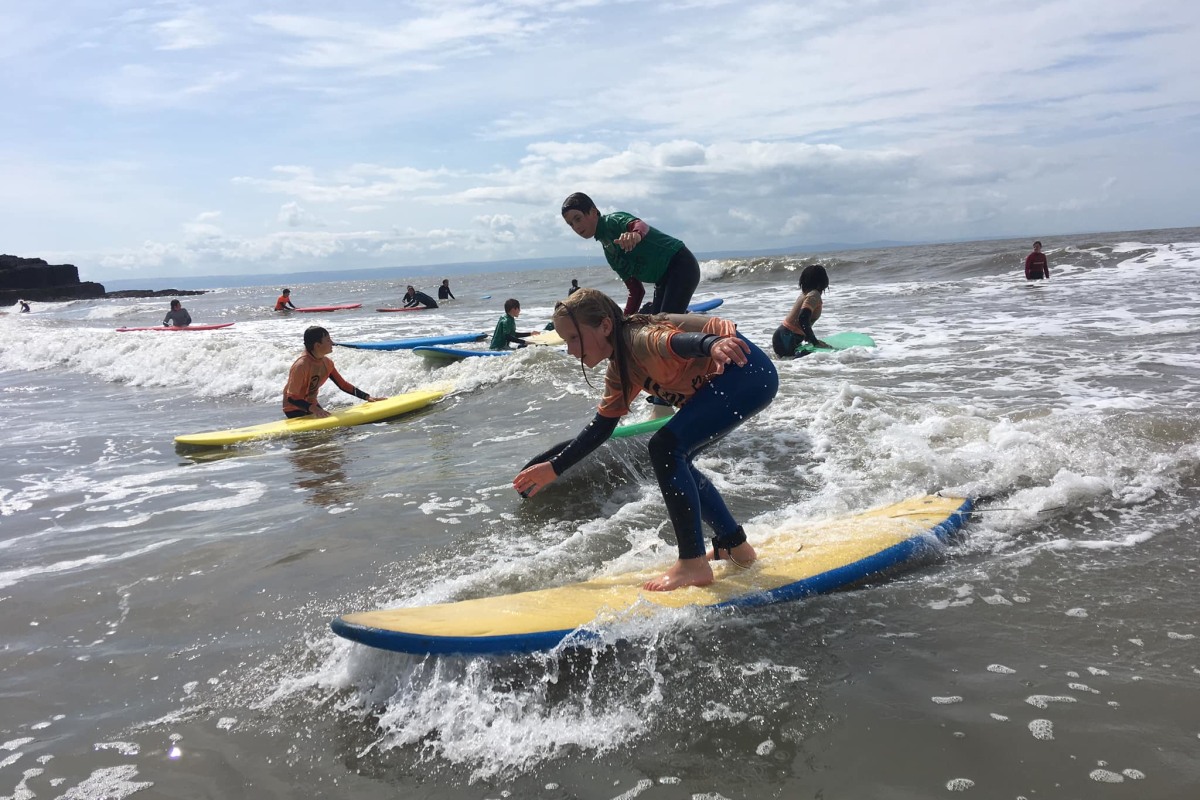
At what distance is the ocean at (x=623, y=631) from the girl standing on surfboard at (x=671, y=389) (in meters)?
0.43

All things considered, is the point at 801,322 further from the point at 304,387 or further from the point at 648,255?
the point at 304,387

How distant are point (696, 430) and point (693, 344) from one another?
1.60 feet

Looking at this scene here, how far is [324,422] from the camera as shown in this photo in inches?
314

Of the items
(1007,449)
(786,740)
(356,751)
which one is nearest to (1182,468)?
(1007,449)

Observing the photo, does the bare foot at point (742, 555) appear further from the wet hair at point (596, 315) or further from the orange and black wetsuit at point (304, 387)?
the orange and black wetsuit at point (304, 387)

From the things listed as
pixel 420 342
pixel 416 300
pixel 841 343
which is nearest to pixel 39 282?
pixel 416 300

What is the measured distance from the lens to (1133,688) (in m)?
2.53

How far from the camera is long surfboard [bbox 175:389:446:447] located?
7496mm

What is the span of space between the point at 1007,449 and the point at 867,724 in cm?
332

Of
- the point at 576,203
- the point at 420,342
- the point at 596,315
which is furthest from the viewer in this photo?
the point at 420,342

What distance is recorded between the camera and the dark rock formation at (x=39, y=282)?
200 feet

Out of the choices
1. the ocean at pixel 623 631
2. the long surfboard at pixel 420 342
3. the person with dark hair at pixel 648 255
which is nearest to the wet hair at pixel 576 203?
the person with dark hair at pixel 648 255

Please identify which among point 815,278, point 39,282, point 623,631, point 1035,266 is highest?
point 39,282

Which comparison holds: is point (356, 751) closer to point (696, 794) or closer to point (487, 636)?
point (487, 636)
